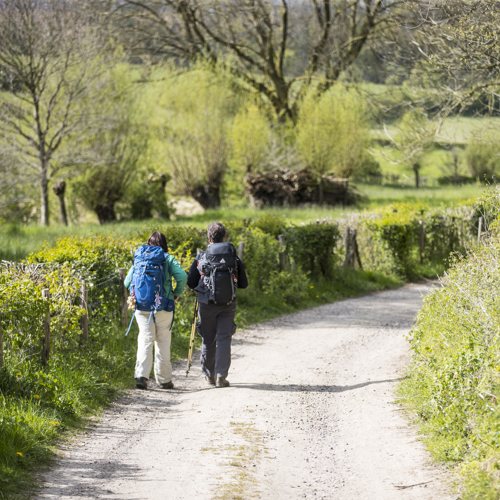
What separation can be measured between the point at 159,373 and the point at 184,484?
3.10m

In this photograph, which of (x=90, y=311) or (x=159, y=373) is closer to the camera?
(x=159, y=373)

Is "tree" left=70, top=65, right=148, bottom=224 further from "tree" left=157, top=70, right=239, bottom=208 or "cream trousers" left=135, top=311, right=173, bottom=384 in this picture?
"cream trousers" left=135, top=311, right=173, bottom=384

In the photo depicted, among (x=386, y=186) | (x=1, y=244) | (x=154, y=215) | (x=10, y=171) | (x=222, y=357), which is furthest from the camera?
(x=386, y=186)

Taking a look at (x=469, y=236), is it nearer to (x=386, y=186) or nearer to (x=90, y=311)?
(x=90, y=311)

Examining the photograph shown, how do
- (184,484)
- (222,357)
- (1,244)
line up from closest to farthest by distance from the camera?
1. (184,484)
2. (222,357)
3. (1,244)

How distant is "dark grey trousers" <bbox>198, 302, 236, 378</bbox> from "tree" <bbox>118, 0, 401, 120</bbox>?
2407 centimetres

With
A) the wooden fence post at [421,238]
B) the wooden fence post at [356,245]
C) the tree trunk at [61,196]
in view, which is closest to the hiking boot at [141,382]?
the wooden fence post at [356,245]

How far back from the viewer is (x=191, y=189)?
33188mm

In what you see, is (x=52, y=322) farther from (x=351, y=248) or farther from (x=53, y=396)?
(x=351, y=248)

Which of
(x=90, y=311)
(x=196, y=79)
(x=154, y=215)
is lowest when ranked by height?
(x=90, y=311)

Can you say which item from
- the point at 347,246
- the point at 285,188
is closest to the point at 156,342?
the point at 347,246

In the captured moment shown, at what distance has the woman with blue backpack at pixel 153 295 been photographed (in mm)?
7684

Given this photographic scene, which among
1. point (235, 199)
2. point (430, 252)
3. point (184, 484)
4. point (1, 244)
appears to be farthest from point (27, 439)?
point (235, 199)

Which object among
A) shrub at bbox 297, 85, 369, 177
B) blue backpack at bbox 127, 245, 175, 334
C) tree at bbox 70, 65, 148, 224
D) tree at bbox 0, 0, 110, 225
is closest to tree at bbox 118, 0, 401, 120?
shrub at bbox 297, 85, 369, 177
